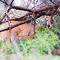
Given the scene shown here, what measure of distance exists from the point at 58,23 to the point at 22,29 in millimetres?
867

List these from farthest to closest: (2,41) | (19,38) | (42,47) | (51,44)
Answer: (19,38) < (2,41) < (51,44) < (42,47)

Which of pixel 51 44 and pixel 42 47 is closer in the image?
pixel 42 47

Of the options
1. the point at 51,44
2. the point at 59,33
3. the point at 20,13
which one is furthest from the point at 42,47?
the point at 20,13

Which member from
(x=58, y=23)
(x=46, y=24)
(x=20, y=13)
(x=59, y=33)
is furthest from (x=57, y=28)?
(x=20, y=13)

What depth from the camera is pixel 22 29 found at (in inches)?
145

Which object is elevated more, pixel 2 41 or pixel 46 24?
pixel 46 24

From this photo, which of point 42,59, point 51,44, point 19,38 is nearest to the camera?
point 42,59

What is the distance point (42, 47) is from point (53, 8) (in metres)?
1.22

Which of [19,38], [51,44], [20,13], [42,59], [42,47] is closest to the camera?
[42,59]

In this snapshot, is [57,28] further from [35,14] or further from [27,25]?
[27,25]

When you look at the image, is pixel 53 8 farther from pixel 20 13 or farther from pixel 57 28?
pixel 20 13

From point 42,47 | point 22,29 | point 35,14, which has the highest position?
point 35,14

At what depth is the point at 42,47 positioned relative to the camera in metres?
2.31

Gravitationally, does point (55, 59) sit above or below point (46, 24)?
below
